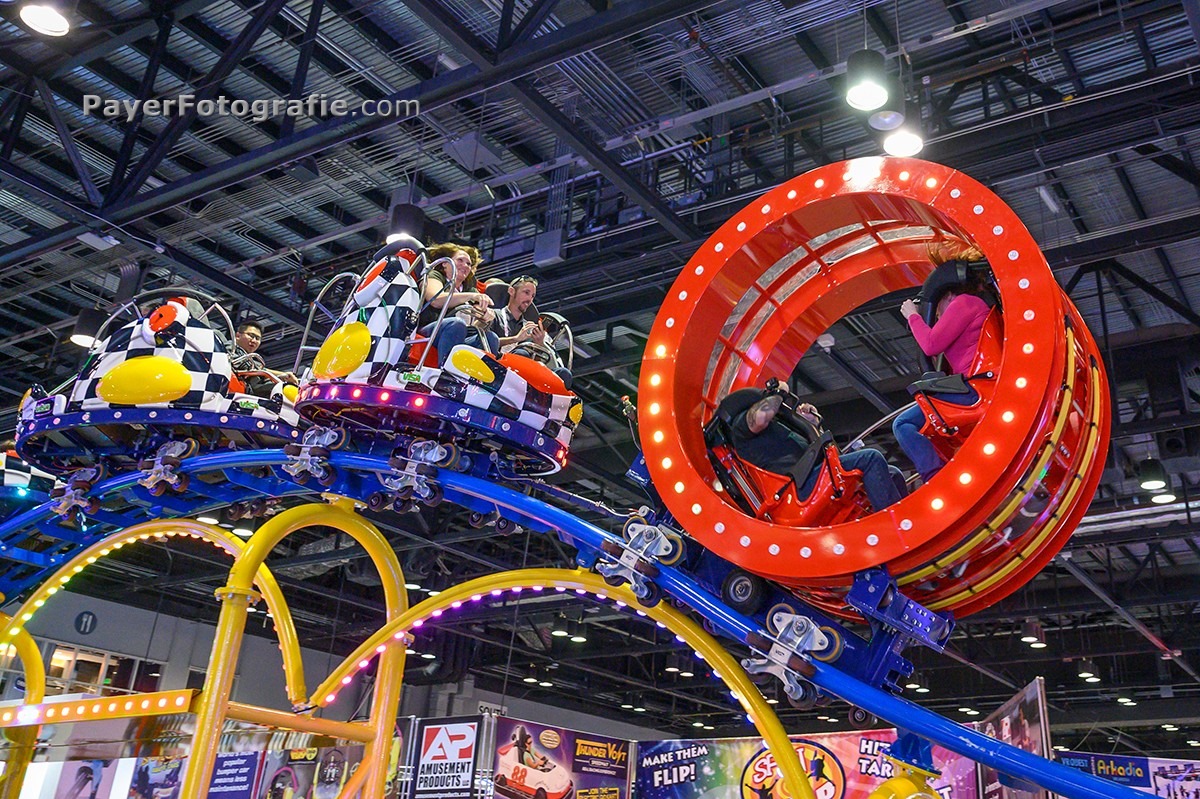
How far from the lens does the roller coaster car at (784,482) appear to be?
4137mm

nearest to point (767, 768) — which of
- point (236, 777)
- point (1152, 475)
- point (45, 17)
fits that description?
point (1152, 475)

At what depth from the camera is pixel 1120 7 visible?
7543 mm

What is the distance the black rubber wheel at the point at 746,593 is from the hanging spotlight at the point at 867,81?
162 inches

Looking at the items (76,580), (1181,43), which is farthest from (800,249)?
(76,580)

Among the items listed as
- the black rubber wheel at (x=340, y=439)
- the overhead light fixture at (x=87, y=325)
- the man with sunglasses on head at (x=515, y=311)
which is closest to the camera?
the black rubber wheel at (x=340, y=439)

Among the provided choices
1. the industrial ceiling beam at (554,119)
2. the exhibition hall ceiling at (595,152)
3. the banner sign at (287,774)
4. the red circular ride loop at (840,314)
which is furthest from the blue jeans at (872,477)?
the banner sign at (287,774)

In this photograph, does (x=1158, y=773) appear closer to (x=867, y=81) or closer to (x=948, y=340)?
(x=867, y=81)

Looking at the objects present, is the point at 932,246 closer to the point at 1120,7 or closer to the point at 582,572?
the point at 582,572

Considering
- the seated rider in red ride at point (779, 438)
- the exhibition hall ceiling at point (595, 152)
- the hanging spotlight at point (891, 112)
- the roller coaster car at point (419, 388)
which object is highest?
the exhibition hall ceiling at point (595, 152)

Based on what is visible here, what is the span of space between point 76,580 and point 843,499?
63.0ft

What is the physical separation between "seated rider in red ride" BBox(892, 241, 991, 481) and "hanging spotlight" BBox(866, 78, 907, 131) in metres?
3.19

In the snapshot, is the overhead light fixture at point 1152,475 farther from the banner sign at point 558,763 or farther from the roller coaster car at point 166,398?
the roller coaster car at point 166,398

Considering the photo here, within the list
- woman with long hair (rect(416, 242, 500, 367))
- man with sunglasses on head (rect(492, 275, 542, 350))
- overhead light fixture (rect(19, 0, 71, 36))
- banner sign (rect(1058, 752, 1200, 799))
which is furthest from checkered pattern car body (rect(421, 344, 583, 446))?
banner sign (rect(1058, 752, 1200, 799))

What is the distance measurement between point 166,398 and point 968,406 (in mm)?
4617
